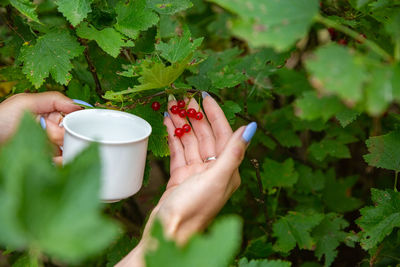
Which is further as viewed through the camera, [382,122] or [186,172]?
[382,122]

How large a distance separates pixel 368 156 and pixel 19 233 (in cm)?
122

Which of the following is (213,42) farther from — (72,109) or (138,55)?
(72,109)

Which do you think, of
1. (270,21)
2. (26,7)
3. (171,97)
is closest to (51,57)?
(26,7)

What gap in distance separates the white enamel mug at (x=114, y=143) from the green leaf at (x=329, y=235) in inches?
37.2

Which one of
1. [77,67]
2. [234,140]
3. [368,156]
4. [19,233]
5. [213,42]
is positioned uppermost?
[19,233]

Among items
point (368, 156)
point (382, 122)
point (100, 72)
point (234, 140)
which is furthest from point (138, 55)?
point (382, 122)

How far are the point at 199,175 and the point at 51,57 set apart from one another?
26.5 inches

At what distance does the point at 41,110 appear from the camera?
1.42 metres

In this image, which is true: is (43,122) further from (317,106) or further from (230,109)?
(317,106)

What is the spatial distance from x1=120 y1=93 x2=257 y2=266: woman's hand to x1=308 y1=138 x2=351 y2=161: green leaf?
2.42 ft

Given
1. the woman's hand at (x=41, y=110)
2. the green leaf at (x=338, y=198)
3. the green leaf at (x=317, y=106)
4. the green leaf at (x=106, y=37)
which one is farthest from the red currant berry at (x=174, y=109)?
the green leaf at (x=338, y=198)

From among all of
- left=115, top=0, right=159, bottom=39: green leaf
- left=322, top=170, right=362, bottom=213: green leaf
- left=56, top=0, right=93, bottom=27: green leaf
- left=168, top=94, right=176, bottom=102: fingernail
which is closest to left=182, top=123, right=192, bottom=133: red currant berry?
left=168, top=94, right=176, bottom=102: fingernail

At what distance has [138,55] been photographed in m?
1.66

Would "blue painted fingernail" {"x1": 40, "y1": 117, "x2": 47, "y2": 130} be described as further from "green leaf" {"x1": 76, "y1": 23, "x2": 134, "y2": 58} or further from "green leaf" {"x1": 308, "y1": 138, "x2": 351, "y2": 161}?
"green leaf" {"x1": 308, "y1": 138, "x2": 351, "y2": 161}
